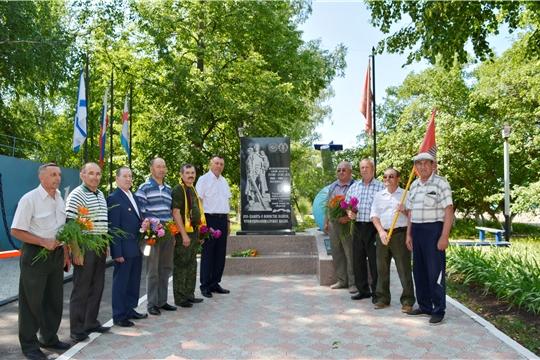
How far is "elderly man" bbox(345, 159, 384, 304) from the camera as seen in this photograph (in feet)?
23.5

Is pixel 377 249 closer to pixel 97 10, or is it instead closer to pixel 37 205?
pixel 37 205

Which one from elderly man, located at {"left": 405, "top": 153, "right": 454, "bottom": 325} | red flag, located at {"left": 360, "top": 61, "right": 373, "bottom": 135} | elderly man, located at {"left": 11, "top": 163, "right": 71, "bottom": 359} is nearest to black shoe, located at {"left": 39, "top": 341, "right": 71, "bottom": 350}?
elderly man, located at {"left": 11, "top": 163, "right": 71, "bottom": 359}

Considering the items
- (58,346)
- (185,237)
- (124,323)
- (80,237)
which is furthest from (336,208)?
(58,346)

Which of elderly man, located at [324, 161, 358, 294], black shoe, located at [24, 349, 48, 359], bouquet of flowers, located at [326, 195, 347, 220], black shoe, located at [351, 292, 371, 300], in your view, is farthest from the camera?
elderly man, located at [324, 161, 358, 294]

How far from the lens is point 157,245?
6574mm

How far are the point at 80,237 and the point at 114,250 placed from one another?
3.55 ft

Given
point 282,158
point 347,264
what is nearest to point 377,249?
point 347,264

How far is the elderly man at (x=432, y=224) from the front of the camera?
5.84 meters

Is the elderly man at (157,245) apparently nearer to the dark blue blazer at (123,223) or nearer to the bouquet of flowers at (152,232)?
the bouquet of flowers at (152,232)

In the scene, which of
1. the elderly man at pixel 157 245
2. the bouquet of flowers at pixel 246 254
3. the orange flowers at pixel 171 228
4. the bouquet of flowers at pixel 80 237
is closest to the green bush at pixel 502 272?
the bouquet of flowers at pixel 246 254

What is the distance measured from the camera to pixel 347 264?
8.16 meters

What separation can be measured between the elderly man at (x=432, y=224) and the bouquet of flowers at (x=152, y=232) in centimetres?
319

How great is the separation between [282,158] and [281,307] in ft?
16.6

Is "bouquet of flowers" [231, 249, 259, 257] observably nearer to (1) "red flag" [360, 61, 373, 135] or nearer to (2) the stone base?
(2) the stone base
